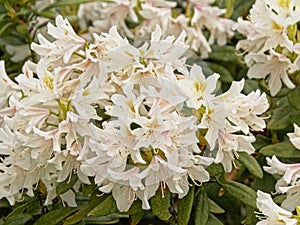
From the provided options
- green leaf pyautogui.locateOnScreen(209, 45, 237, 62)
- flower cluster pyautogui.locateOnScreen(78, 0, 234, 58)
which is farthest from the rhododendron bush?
green leaf pyautogui.locateOnScreen(209, 45, 237, 62)

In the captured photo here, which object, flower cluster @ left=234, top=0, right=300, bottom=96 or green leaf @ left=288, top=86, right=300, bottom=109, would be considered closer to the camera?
flower cluster @ left=234, top=0, right=300, bottom=96

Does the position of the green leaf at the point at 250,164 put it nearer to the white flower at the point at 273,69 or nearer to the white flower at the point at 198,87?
the white flower at the point at 198,87

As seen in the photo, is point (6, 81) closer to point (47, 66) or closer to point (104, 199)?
point (47, 66)

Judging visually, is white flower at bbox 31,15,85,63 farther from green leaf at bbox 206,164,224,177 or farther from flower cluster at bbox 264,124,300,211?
flower cluster at bbox 264,124,300,211

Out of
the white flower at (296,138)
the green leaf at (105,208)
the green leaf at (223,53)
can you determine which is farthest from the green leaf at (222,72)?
the green leaf at (105,208)

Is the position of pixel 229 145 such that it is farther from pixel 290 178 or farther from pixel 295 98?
pixel 295 98

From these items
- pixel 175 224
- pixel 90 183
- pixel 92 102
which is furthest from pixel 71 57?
pixel 175 224

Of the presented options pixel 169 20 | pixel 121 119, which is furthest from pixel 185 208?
pixel 169 20
